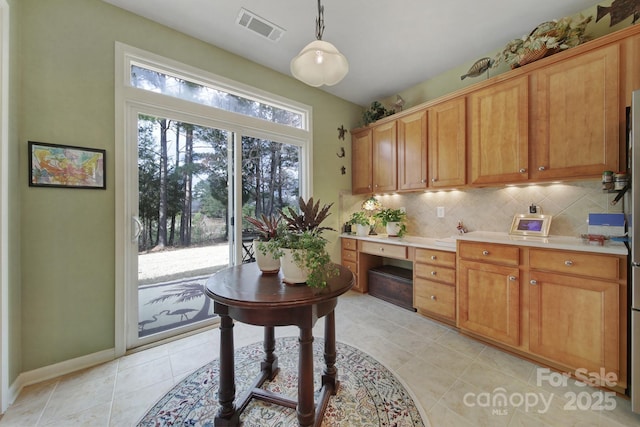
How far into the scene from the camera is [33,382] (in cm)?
173

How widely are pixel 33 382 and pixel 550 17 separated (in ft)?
17.0

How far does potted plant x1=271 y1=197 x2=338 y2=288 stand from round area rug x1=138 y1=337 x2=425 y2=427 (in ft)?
2.91

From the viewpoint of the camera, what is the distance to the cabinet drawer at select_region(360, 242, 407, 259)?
118 inches

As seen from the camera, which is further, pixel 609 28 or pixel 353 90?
pixel 353 90

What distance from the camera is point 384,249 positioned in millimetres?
3197

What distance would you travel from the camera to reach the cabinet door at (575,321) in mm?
1623

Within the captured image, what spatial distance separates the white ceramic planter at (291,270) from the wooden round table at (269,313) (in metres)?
0.04

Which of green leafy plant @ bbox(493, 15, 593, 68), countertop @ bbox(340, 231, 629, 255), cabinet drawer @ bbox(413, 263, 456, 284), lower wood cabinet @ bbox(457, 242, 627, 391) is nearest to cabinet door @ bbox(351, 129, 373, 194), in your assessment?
countertop @ bbox(340, 231, 629, 255)

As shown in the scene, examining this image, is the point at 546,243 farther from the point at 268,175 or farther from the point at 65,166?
the point at 65,166

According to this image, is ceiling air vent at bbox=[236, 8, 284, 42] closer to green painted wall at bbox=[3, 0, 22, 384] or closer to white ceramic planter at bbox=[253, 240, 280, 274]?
green painted wall at bbox=[3, 0, 22, 384]

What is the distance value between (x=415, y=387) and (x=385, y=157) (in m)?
2.71

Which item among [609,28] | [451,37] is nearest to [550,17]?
[609,28]

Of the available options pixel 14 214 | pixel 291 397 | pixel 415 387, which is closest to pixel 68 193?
pixel 14 214

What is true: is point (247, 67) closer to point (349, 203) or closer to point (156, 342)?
point (349, 203)
